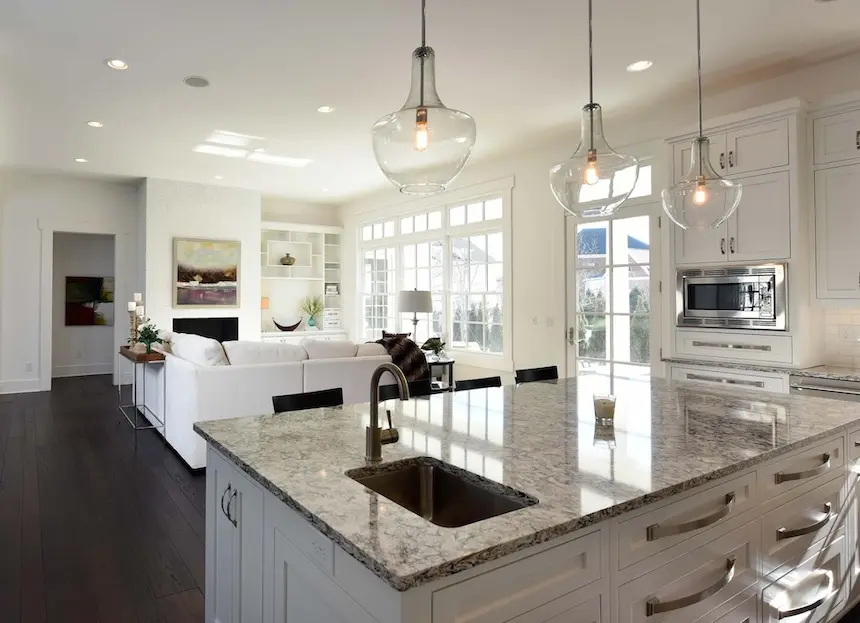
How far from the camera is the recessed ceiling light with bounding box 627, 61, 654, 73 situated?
3.83 meters

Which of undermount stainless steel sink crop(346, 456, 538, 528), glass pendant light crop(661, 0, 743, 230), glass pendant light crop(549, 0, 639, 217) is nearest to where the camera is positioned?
undermount stainless steel sink crop(346, 456, 538, 528)

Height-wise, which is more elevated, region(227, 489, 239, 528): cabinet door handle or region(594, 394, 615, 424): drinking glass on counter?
region(594, 394, 615, 424): drinking glass on counter

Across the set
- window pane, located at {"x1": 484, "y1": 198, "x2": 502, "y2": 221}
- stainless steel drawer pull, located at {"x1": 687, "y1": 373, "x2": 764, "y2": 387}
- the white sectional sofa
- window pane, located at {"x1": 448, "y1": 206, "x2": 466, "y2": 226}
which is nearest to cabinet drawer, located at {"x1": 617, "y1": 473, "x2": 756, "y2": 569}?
stainless steel drawer pull, located at {"x1": 687, "y1": 373, "x2": 764, "y2": 387}

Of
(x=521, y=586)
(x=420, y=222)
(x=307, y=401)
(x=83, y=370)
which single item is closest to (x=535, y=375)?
(x=307, y=401)

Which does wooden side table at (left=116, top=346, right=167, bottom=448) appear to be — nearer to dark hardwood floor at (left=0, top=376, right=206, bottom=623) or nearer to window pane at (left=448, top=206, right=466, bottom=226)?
dark hardwood floor at (left=0, top=376, right=206, bottom=623)

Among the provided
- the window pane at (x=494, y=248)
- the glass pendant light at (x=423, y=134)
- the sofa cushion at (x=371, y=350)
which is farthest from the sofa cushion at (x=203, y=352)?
the window pane at (x=494, y=248)

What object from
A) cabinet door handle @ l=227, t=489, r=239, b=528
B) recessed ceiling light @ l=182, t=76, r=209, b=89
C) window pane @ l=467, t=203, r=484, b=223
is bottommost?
cabinet door handle @ l=227, t=489, r=239, b=528

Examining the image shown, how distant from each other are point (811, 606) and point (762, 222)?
8.78 feet

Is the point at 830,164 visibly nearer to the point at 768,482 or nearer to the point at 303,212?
the point at 768,482

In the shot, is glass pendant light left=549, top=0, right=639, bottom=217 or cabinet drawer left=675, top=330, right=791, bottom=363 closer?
glass pendant light left=549, top=0, right=639, bottom=217

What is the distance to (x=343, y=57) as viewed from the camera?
374 centimetres

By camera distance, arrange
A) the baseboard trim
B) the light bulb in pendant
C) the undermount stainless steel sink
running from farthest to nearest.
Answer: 1. the baseboard trim
2. the light bulb in pendant
3. the undermount stainless steel sink

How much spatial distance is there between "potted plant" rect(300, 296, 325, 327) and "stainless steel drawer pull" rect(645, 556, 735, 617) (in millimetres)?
8351

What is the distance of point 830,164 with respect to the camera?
3.54 meters
